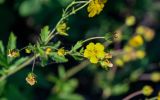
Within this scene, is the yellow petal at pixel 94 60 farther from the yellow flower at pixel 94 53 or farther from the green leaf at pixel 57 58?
the green leaf at pixel 57 58

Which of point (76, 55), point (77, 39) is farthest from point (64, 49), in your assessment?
point (77, 39)

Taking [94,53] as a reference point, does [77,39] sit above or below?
above

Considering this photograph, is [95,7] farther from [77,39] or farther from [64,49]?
[77,39]

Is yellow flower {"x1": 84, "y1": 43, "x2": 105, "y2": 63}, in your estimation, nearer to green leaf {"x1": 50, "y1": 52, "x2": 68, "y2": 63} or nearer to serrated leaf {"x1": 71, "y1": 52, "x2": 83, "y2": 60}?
serrated leaf {"x1": 71, "y1": 52, "x2": 83, "y2": 60}

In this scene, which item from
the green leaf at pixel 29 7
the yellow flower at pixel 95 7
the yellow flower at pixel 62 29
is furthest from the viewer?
the green leaf at pixel 29 7

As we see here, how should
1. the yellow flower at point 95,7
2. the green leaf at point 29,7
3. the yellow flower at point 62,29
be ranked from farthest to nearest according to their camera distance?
the green leaf at point 29,7 → the yellow flower at point 62,29 → the yellow flower at point 95,7

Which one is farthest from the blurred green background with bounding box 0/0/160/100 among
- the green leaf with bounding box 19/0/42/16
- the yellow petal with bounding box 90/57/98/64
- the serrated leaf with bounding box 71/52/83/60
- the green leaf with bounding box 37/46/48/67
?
the yellow petal with bounding box 90/57/98/64

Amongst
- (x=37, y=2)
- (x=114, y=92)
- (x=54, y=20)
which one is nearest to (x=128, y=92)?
(x=114, y=92)

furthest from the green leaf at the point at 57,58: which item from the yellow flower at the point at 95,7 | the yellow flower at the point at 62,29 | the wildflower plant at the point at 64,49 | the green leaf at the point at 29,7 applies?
the green leaf at the point at 29,7
